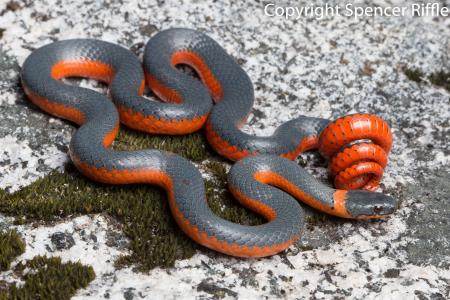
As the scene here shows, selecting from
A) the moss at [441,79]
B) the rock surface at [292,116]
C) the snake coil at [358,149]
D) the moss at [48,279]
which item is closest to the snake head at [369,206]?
the rock surface at [292,116]

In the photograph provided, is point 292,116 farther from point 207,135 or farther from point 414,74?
point 414,74

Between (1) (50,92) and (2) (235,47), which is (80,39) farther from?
(2) (235,47)

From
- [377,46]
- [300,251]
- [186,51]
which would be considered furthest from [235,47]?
[300,251]

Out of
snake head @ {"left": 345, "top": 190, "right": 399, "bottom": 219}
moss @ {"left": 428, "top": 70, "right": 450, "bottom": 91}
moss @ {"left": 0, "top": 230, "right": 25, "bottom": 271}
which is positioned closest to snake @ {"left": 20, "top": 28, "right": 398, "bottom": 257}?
snake head @ {"left": 345, "top": 190, "right": 399, "bottom": 219}

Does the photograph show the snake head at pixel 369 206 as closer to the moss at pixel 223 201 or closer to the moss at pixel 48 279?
the moss at pixel 223 201

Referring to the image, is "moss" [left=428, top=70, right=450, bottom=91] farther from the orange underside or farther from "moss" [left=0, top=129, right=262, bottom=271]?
the orange underside

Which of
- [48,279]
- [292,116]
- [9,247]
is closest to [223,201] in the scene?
[292,116]
